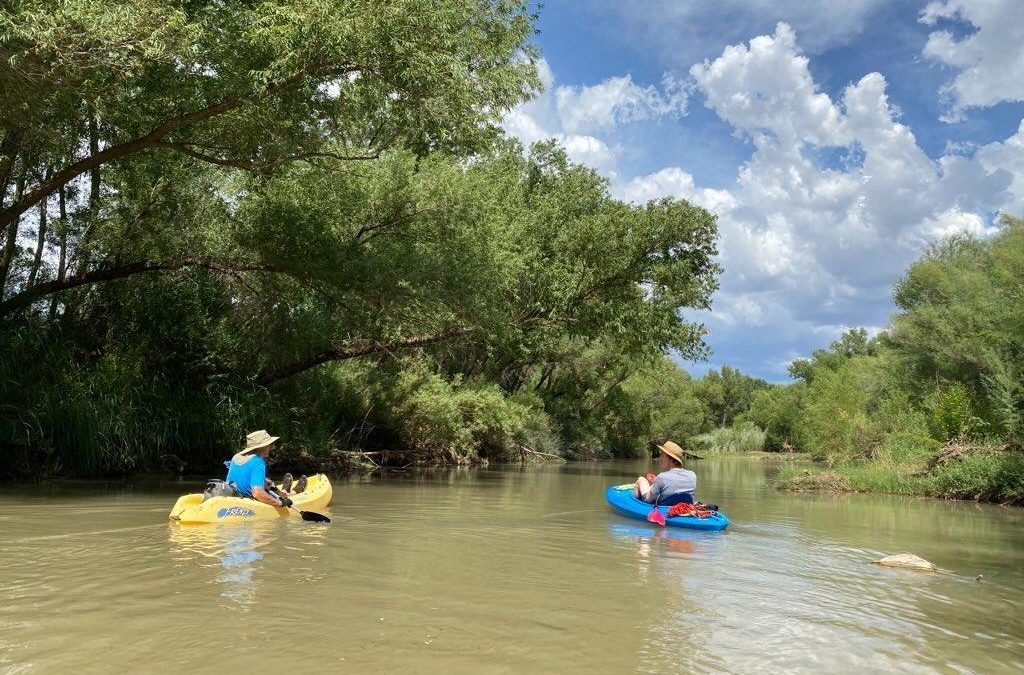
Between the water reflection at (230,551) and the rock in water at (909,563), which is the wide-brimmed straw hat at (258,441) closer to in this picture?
the water reflection at (230,551)

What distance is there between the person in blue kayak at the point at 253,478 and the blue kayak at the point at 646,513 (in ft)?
16.4

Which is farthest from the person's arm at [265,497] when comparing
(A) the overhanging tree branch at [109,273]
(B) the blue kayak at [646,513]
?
(A) the overhanging tree branch at [109,273]

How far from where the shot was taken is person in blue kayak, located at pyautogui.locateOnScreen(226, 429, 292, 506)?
945 cm

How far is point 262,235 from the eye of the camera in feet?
47.9

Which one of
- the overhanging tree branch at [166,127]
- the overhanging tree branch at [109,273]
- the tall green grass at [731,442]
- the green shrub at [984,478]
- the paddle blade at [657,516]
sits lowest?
the paddle blade at [657,516]

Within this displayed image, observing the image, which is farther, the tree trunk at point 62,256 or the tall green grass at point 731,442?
the tall green grass at point 731,442

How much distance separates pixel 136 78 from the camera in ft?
34.6

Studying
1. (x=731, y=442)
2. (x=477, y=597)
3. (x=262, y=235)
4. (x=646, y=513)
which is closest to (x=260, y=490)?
(x=477, y=597)

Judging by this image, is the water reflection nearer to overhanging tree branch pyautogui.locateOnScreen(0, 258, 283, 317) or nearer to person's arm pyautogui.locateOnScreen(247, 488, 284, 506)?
person's arm pyautogui.locateOnScreen(247, 488, 284, 506)

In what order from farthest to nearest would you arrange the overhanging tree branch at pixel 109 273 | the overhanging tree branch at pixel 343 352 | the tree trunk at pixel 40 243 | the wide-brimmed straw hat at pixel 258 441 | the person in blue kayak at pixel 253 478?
the overhanging tree branch at pixel 343 352, the tree trunk at pixel 40 243, the overhanging tree branch at pixel 109 273, the wide-brimmed straw hat at pixel 258 441, the person in blue kayak at pixel 253 478

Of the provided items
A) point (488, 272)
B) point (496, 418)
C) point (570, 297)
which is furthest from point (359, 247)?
point (496, 418)

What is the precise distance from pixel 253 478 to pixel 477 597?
16.2 ft

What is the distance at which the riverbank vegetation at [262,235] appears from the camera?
1006cm

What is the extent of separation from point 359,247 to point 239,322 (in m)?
3.35
